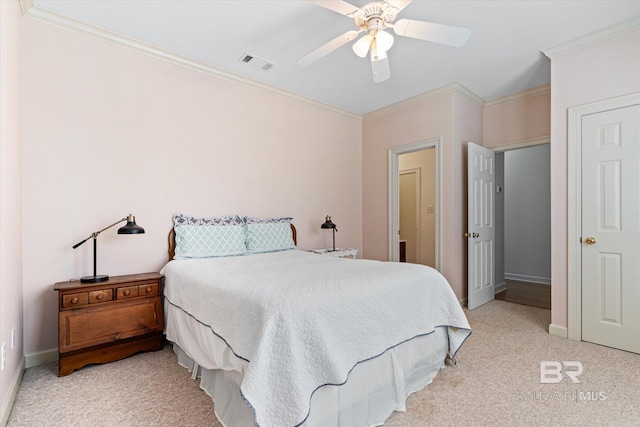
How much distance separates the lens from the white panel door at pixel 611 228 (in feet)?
8.46

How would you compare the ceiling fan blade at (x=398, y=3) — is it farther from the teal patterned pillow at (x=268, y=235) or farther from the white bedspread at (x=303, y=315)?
the teal patterned pillow at (x=268, y=235)

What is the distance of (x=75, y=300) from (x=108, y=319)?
0.88ft

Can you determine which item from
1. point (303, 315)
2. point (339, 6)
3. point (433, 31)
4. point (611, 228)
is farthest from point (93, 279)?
point (611, 228)

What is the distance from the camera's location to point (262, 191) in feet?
12.4

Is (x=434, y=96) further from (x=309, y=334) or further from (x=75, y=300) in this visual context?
(x=75, y=300)

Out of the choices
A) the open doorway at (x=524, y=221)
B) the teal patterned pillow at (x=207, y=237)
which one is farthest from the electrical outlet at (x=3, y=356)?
the open doorway at (x=524, y=221)

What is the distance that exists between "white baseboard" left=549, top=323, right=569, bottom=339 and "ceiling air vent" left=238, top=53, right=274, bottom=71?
386 cm

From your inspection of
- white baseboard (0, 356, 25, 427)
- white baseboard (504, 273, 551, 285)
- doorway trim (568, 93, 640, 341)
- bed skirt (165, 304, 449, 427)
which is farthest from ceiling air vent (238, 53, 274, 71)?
white baseboard (504, 273, 551, 285)

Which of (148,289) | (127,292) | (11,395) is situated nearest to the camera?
(11,395)

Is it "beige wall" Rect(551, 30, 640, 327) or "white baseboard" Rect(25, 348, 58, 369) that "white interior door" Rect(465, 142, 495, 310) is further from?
"white baseboard" Rect(25, 348, 58, 369)

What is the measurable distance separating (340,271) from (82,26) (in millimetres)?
2915

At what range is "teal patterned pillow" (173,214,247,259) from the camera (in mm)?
2924

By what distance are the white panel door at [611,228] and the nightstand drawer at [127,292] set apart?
393cm

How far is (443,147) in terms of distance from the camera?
388cm
